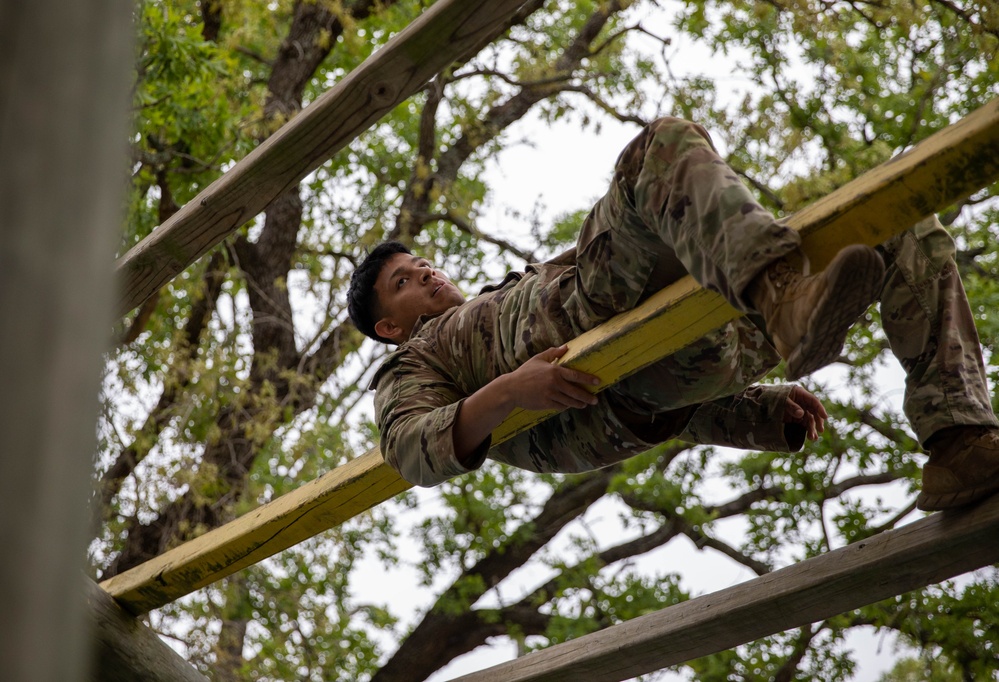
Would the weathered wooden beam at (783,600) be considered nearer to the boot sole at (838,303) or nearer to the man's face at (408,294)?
the boot sole at (838,303)

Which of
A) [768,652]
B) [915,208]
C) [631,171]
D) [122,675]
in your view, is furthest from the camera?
[768,652]

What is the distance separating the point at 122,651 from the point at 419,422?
144 centimetres

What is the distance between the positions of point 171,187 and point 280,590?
2.86 metres

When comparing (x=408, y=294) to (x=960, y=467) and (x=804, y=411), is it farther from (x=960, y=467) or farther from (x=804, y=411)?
(x=960, y=467)

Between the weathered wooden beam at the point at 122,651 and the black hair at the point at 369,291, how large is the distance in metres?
1.13

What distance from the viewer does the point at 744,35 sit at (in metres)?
7.57

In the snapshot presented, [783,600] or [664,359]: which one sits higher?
[664,359]

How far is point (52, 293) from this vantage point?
0.90m

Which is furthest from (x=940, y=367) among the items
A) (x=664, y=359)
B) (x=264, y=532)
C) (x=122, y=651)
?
(x=122, y=651)

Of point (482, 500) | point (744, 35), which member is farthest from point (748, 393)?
point (482, 500)

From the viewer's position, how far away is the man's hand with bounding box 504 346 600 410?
2.29 m

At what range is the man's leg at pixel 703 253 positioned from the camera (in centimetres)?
184

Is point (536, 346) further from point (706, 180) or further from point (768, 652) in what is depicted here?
point (768, 652)

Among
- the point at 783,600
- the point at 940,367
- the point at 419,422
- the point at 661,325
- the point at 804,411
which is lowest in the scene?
the point at 783,600
